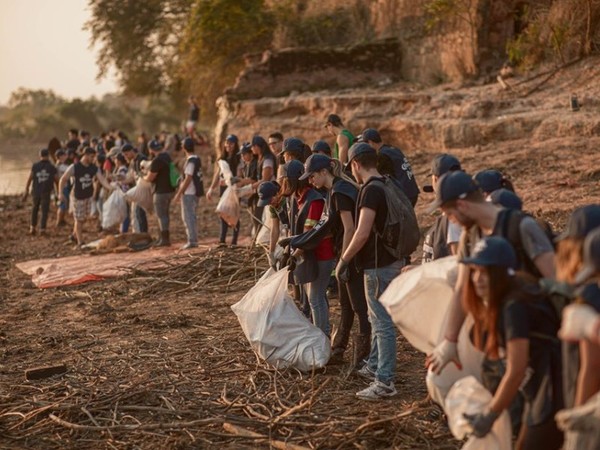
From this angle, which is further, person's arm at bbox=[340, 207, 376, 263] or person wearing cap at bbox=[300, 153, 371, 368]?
person wearing cap at bbox=[300, 153, 371, 368]

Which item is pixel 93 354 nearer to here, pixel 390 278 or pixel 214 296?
pixel 214 296

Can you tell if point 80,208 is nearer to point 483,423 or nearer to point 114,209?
point 114,209

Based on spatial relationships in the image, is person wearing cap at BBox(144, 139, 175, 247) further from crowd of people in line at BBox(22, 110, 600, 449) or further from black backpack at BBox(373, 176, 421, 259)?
black backpack at BBox(373, 176, 421, 259)

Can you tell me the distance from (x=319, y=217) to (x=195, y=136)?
64.2ft

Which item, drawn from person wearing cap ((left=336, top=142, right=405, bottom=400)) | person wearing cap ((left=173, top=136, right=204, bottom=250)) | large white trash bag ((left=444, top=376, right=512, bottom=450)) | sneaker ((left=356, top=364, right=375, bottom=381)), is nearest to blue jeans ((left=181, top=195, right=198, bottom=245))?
person wearing cap ((left=173, top=136, right=204, bottom=250))

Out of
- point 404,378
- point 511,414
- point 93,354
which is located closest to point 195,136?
point 93,354

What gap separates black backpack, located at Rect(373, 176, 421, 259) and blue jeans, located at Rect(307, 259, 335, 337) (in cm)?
86

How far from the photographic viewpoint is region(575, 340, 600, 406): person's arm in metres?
3.69

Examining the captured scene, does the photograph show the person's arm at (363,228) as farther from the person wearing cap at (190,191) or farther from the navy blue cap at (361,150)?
the person wearing cap at (190,191)

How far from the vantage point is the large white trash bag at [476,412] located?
169 inches

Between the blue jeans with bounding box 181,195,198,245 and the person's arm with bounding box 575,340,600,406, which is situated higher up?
the person's arm with bounding box 575,340,600,406

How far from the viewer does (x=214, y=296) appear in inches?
419

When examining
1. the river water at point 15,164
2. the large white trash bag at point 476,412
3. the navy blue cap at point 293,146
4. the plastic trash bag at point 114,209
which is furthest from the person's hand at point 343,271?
the river water at point 15,164

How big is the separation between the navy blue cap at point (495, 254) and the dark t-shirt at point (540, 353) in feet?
0.41
